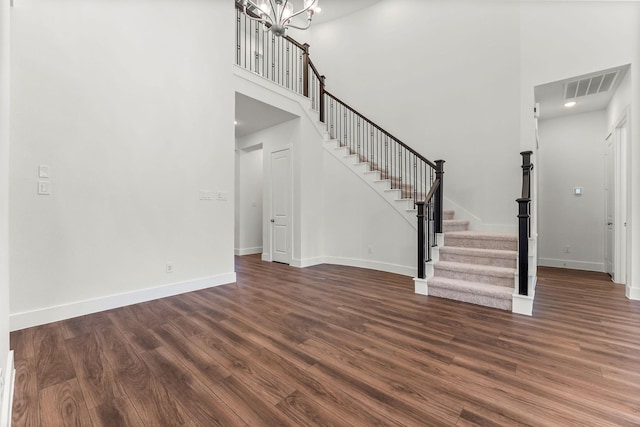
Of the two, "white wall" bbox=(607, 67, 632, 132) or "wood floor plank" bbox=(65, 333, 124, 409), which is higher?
"white wall" bbox=(607, 67, 632, 132)

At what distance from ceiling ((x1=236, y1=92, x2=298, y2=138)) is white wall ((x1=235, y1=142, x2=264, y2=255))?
2.14ft

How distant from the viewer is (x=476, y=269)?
3.27m

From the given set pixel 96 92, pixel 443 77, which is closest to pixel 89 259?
pixel 96 92

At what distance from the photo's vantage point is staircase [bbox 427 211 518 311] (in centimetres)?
302

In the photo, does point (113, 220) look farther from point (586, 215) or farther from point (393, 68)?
point (586, 215)

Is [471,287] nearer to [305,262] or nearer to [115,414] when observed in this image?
[305,262]

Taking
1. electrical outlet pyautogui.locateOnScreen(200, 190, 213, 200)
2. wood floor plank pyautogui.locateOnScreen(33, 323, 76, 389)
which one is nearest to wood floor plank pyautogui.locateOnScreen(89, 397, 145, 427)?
wood floor plank pyautogui.locateOnScreen(33, 323, 76, 389)

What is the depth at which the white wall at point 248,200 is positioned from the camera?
6547 mm

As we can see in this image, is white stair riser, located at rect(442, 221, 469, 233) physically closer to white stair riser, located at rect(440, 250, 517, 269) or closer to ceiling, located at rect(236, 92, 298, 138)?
white stair riser, located at rect(440, 250, 517, 269)

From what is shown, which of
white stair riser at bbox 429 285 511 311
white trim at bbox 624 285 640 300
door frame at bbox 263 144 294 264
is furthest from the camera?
door frame at bbox 263 144 294 264

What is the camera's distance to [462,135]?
4844mm

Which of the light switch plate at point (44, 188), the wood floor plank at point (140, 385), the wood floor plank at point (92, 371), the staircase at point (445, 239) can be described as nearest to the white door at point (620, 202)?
the staircase at point (445, 239)

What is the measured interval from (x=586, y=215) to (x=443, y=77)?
3.65m

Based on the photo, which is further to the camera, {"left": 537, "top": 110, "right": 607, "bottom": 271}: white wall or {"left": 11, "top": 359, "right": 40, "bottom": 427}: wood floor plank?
{"left": 537, "top": 110, "right": 607, "bottom": 271}: white wall
